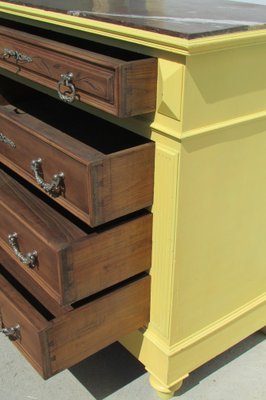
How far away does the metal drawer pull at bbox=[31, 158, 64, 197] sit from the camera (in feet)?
2.96

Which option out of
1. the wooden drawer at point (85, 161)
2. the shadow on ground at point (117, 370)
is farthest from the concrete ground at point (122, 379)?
the wooden drawer at point (85, 161)

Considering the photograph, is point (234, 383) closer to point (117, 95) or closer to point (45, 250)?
point (45, 250)

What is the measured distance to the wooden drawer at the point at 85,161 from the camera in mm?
842

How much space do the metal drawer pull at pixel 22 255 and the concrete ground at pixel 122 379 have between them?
368mm

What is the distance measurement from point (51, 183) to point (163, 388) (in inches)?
20.4

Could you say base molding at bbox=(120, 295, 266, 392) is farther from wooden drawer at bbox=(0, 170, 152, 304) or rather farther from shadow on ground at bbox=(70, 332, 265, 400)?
wooden drawer at bbox=(0, 170, 152, 304)

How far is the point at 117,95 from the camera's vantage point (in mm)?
788

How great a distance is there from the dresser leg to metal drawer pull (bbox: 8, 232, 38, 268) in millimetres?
400

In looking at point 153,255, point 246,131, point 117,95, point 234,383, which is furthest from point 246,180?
point 234,383

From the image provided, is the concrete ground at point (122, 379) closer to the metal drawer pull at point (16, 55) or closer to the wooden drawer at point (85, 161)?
the wooden drawer at point (85, 161)

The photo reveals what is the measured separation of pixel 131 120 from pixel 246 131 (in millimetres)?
216

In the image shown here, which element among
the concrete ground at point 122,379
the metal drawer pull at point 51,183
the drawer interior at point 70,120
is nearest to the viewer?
the metal drawer pull at point 51,183

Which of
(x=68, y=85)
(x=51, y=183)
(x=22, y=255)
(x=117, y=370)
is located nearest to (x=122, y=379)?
(x=117, y=370)

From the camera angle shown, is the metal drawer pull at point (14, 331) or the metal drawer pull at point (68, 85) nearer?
the metal drawer pull at point (68, 85)
